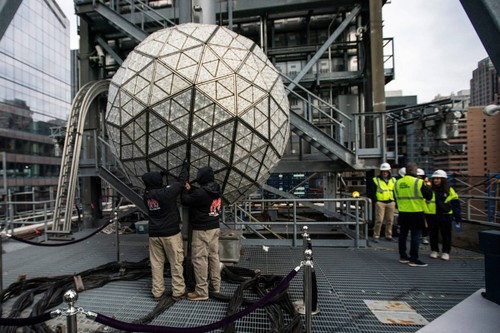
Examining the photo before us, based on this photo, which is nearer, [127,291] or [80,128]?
[127,291]

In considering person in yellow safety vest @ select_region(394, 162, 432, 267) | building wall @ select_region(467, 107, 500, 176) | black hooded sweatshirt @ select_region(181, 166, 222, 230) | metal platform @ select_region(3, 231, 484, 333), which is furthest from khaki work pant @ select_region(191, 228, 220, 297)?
building wall @ select_region(467, 107, 500, 176)

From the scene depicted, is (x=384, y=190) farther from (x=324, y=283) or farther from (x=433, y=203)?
(x=324, y=283)

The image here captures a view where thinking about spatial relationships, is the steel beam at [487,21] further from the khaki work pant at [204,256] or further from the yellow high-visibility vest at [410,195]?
the yellow high-visibility vest at [410,195]

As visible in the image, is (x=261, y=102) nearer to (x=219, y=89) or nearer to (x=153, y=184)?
(x=219, y=89)

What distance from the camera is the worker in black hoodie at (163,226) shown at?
3088 millimetres

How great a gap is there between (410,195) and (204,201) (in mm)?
3755

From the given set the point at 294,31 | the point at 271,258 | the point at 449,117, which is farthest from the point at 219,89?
the point at 294,31

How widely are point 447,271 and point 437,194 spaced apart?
1401 mm

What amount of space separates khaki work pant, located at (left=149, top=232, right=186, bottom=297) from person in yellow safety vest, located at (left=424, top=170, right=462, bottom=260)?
4.58m

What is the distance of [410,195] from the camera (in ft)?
15.2

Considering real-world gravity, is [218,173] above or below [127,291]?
above

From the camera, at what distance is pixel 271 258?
16.1 feet

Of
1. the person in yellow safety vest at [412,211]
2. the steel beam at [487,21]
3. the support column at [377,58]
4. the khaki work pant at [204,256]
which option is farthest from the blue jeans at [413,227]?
the support column at [377,58]

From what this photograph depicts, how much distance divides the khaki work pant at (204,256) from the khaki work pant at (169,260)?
0.19m
